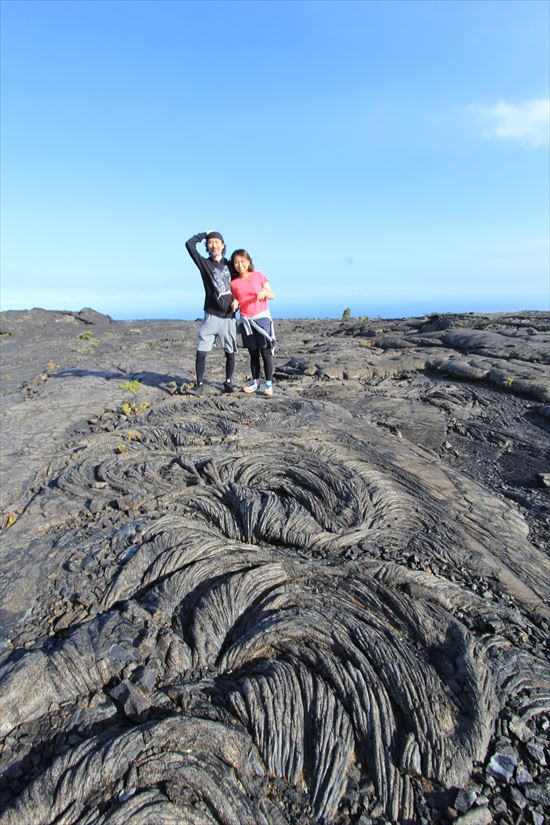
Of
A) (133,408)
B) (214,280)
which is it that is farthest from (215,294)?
(133,408)

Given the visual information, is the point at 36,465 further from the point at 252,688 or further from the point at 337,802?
the point at 337,802

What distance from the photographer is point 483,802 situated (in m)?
2.86

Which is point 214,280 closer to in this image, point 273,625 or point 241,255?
point 241,255

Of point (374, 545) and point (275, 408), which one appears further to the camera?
point (275, 408)

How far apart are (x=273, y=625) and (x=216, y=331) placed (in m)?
7.31

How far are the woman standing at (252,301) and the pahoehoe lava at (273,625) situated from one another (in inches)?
71.6

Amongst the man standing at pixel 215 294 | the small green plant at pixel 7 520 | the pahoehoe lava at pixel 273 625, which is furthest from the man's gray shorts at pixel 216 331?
the small green plant at pixel 7 520

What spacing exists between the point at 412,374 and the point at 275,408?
6.30 meters

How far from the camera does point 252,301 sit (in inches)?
385

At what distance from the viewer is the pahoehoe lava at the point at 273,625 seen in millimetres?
2977

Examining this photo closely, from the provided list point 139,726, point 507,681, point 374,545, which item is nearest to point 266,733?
point 139,726

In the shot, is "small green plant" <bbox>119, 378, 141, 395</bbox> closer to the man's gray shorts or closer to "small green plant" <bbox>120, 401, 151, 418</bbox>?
"small green plant" <bbox>120, 401, 151, 418</bbox>

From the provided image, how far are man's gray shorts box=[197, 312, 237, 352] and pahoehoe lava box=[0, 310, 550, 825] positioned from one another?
195 centimetres

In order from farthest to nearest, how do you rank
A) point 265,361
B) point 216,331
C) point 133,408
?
1. point 133,408
2. point 265,361
3. point 216,331
